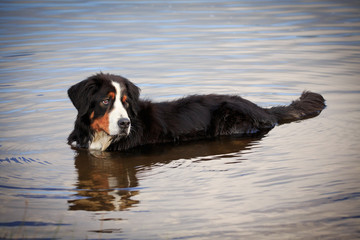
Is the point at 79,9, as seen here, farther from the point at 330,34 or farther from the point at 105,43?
the point at 330,34

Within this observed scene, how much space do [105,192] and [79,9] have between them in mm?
19720

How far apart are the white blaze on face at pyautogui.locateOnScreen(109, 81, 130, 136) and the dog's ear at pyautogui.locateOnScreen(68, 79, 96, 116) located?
31 centimetres

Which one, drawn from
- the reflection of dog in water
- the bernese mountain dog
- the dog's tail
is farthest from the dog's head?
the dog's tail

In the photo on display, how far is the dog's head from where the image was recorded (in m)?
6.81

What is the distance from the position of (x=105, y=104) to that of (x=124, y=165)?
0.83 m

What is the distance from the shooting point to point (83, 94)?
6969 millimetres

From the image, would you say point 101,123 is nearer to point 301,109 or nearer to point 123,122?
point 123,122

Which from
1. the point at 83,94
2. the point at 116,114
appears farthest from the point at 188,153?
the point at 83,94

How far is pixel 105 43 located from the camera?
51.9 feet

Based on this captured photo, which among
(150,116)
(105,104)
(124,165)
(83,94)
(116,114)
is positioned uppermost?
(83,94)

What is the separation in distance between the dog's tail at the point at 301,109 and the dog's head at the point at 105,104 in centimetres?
246

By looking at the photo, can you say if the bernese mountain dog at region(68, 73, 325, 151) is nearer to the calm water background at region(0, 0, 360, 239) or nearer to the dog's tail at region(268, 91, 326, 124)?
the dog's tail at region(268, 91, 326, 124)

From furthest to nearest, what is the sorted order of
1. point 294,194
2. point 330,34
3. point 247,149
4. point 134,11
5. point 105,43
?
point 134,11 → point 330,34 → point 105,43 → point 247,149 → point 294,194

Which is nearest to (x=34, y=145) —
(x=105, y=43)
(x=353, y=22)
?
(x=105, y=43)
